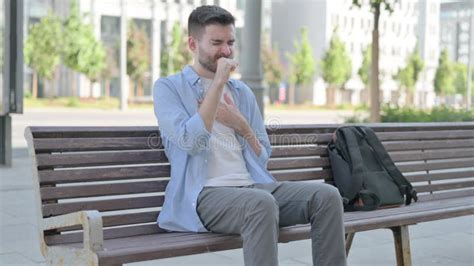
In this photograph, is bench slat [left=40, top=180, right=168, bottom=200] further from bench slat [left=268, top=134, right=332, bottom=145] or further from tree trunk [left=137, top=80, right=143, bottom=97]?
tree trunk [left=137, top=80, right=143, bottom=97]

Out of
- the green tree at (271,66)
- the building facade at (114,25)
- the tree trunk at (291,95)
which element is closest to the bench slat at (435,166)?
the building facade at (114,25)

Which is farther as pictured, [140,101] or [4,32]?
[140,101]

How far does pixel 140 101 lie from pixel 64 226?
50.3 metres

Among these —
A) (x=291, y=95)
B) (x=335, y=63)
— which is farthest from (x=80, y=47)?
(x=291, y=95)

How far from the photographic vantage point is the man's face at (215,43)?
10.9ft

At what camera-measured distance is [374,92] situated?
45.6 ft

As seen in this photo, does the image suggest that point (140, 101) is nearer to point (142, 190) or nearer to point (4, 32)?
A: point (4, 32)

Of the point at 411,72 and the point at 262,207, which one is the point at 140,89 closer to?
the point at 411,72

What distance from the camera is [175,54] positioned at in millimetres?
50500

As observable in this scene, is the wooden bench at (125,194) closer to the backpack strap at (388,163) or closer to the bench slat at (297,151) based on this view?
the bench slat at (297,151)

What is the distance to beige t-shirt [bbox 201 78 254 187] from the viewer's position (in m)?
3.35

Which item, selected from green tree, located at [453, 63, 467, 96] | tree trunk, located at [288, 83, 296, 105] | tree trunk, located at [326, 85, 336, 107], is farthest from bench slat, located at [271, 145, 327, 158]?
tree trunk, located at [288, 83, 296, 105]

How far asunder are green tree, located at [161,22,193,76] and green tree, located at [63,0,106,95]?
6719 millimetres

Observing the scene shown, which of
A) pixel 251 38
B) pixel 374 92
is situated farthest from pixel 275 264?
pixel 374 92
